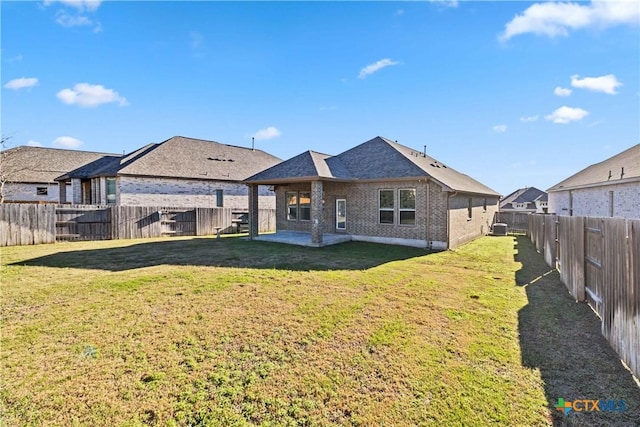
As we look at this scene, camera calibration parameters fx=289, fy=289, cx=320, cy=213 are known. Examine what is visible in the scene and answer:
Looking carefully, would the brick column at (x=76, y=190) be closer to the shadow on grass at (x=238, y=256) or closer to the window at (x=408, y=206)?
the shadow on grass at (x=238, y=256)

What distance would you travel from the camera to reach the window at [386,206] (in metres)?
13.8

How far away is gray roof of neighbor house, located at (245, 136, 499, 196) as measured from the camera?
42.7 feet

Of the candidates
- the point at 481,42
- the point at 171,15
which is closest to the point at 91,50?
the point at 171,15

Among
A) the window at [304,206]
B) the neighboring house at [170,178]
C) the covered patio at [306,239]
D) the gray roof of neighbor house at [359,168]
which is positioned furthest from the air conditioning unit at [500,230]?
the neighboring house at [170,178]

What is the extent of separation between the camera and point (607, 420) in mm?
2787

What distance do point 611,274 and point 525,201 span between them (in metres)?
53.8

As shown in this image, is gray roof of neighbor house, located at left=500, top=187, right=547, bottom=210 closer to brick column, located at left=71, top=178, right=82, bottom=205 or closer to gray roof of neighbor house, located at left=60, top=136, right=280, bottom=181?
gray roof of neighbor house, located at left=60, top=136, right=280, bottom=181

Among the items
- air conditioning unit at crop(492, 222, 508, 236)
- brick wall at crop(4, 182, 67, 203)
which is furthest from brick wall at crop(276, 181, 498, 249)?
brick wall at crop(4, 182, 67, 203)

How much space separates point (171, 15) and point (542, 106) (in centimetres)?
1606

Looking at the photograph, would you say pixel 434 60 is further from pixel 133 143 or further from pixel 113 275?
pixel 133 143

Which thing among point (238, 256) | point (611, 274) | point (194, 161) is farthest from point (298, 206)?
point (611, 274)

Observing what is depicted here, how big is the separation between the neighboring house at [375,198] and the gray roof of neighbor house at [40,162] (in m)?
20.6

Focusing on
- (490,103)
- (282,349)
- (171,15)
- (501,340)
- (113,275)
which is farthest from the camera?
(490,103)

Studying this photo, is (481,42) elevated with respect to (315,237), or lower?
elevated
